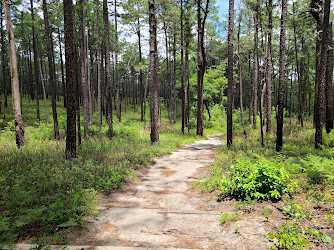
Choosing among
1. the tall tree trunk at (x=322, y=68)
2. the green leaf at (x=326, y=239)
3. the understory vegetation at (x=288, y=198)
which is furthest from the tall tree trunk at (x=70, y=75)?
the tall tree trunk at (x=322, y=68)

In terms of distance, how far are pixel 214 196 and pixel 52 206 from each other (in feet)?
12.7

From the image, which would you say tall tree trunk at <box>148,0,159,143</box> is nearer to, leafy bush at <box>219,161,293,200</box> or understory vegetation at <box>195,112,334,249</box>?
understory vegetation at <box>195,112,334,249</box>

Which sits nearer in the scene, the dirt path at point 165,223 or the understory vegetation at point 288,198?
the understory vegetation at point 288,198

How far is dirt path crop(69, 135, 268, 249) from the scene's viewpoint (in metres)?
3.33

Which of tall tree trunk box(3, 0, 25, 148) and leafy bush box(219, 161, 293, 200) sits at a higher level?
tall tree trunk box(3, 0, 25, 148)

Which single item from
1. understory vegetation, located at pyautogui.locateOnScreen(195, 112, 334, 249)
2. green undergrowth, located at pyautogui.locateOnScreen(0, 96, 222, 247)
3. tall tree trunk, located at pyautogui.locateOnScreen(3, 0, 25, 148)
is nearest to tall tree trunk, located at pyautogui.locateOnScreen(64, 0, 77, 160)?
green undergrowth, located at pyautogui.locateOnScreen(0, 96, 222, 247)

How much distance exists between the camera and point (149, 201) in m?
5.39

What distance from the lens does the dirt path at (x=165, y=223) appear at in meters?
3.33

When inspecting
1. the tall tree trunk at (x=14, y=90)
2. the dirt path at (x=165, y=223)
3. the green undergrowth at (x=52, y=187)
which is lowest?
the dirt path at (x=165, y=223)

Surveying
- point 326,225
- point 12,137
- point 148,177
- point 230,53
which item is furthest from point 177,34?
point 326,225

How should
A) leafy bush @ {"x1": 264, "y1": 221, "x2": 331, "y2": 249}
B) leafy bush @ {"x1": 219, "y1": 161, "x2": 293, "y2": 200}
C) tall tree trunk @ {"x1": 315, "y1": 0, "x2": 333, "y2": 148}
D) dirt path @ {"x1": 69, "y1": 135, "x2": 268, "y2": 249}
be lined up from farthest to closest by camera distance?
tall tree trunk @ {"x1": 315, "y1": 0, "x2": 333, "y2": 148}
leafy bush @ {"x1": 219, "y1": 161, "x2": 293, "y2": 200}
dirt path @ {"x1": 69, "y1": 135, "x2": 268, "y2": 249}
leafy bush @ {"x1": 264, "y1": 221, "x2": 331, "y2": 249}

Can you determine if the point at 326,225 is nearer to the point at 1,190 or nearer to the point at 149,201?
the point at 149,201

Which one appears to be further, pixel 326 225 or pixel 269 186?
pixel 269 186

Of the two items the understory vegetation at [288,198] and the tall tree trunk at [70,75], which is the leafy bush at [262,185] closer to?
the understory vegetation at [288,198]
